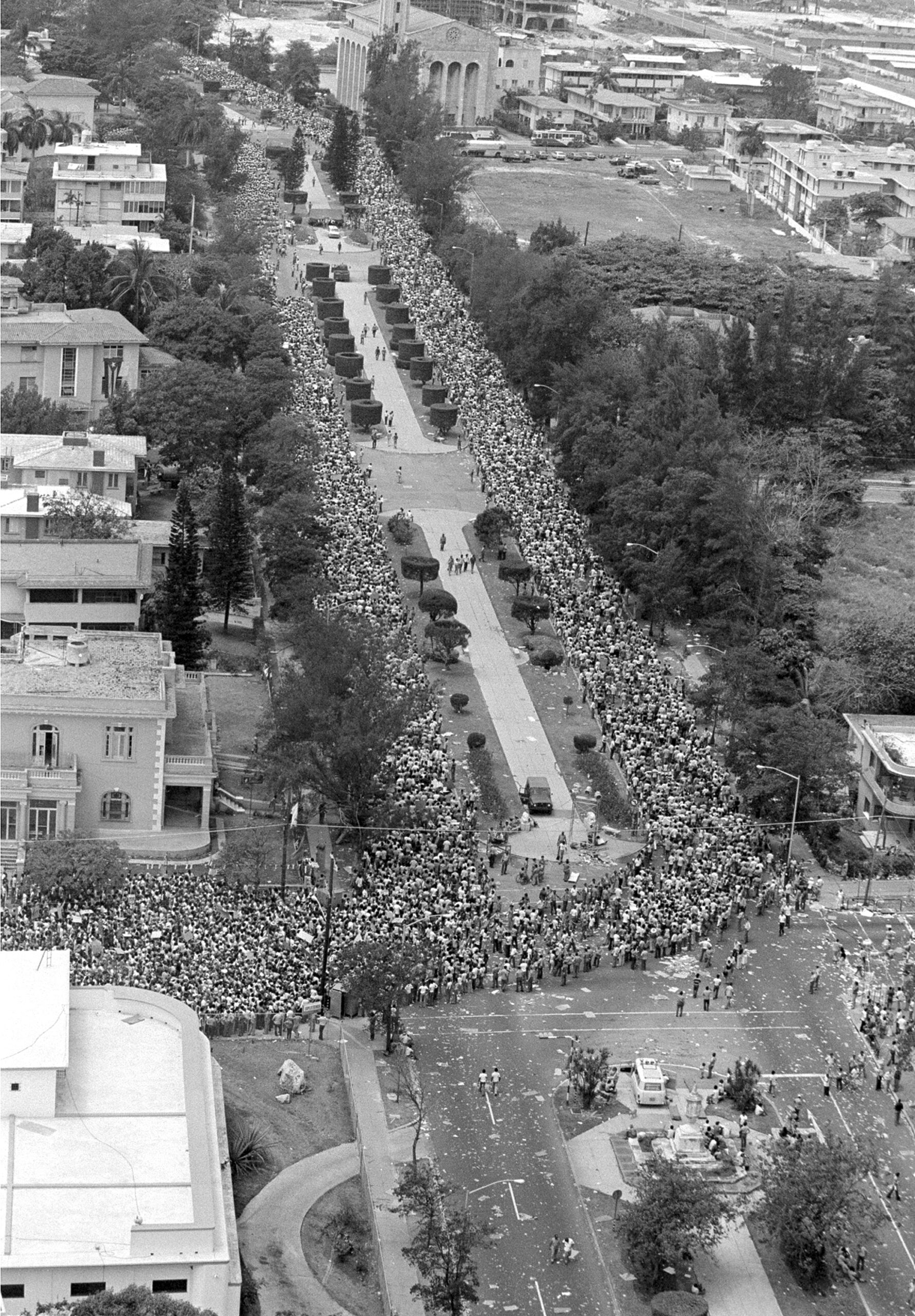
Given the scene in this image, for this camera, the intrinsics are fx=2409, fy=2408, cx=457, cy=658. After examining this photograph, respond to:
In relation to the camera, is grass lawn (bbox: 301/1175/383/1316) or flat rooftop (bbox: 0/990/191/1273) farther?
grass lawn (bbox: 301/1175/383/1316)

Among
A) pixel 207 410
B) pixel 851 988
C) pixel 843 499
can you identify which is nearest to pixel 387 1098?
pixel 851 988

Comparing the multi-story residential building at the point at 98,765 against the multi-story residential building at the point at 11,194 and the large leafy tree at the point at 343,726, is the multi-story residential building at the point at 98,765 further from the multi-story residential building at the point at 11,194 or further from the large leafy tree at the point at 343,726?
the multi-story residential building at the point at 11,194

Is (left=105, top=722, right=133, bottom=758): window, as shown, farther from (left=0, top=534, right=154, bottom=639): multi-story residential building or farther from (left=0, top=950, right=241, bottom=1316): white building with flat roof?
(left=0, top=950, right=241, bottom=1316): white building with flat roof

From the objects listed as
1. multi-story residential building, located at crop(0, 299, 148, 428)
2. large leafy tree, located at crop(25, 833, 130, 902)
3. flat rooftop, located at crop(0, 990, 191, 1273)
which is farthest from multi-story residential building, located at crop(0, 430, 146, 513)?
flat rooftop, located at crop(0, 990, 191, 1273)

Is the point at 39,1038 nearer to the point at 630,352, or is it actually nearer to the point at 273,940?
the point at 273,940

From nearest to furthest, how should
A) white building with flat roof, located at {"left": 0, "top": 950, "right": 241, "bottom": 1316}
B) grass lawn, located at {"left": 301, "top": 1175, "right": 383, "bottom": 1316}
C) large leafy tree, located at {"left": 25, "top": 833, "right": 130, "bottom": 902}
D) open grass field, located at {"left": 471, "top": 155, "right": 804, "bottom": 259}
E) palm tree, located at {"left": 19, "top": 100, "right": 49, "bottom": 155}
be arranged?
1. white building with flat roof, located at {"left": 0, "top": 950, "right": 241, "bottom": 1316}
2. grass lawn, located at {"left": 301, "top": 1175, "right": 383, "bottom": 1316}
3. large leafy tree, located at {"left": 25, "top": 833, "right": 130, "bottom": 902}
4. palm tree, located at {"left": 19, "top": 100, "right": 49, "bottom": 155}
5. open grass field, located at {"left": 471, "top": 155, "right": 804, "bottom": 259}

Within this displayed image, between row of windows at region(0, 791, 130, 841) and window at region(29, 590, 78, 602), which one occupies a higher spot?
window at region(29, 590, 78, 602)

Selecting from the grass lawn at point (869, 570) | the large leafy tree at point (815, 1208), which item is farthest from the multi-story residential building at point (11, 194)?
the large leafy tree at point (815, 1208)

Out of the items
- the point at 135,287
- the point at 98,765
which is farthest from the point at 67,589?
the point at 135,287
